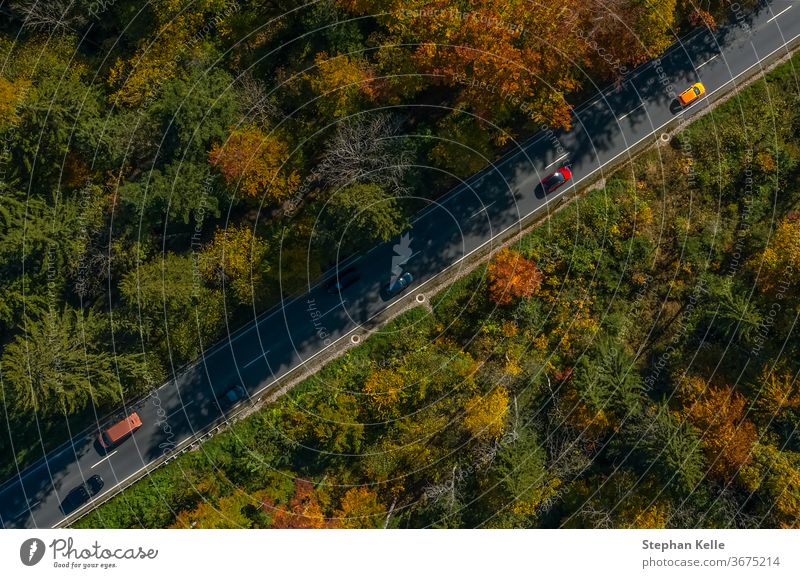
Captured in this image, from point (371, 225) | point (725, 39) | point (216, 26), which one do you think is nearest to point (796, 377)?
point (725, 39)

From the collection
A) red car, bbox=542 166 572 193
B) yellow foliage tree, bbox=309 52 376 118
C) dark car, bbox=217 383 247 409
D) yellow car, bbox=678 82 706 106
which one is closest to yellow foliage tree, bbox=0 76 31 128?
yellow foliage tree, bbox=309 52 376 118

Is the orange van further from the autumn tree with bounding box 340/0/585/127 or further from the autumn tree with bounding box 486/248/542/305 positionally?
the autumn tree with bounding box 340/0/585/127

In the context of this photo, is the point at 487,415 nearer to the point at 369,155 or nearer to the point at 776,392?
the point at 369,155

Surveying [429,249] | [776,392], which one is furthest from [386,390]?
[776,392]

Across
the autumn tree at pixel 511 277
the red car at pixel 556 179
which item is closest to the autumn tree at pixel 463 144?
the red car at pixel 556 179

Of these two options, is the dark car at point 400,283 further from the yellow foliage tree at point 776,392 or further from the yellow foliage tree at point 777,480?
the yellow foliage tree at point 777,480

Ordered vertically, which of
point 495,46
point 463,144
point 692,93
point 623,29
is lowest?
point 692,93
